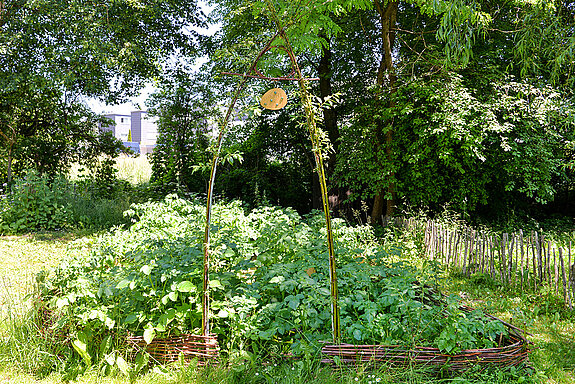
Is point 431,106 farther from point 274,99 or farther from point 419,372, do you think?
point 419,372

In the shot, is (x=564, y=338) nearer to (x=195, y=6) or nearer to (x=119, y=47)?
(x=119, y=47)

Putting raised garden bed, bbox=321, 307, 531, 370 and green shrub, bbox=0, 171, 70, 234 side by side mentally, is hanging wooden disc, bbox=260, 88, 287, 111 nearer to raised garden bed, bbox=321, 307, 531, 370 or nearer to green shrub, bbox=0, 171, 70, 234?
raised garden bed, bbox=321, 307, 531, 370

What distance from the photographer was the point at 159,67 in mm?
9508

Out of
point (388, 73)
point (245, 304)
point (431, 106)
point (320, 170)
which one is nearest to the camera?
point (320, 170)

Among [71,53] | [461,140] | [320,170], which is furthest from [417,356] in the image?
[71,53]

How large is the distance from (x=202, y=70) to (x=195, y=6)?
1680 millimetres

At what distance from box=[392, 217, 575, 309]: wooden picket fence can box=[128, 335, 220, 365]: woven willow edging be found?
9.21 ft

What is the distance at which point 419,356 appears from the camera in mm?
2338

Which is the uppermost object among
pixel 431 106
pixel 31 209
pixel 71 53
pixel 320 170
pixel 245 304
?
pixel 71 53

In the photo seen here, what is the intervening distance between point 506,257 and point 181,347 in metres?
3.92

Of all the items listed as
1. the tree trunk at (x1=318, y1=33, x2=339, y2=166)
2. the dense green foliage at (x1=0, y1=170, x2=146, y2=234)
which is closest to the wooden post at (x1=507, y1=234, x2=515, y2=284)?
the tree trunk at (x1=318, y1=33, x2=339, y2=166)

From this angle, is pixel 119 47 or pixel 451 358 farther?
pixel 119 47

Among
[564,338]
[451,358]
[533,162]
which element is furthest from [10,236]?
[533,162]

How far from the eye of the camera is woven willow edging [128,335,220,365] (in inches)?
101
